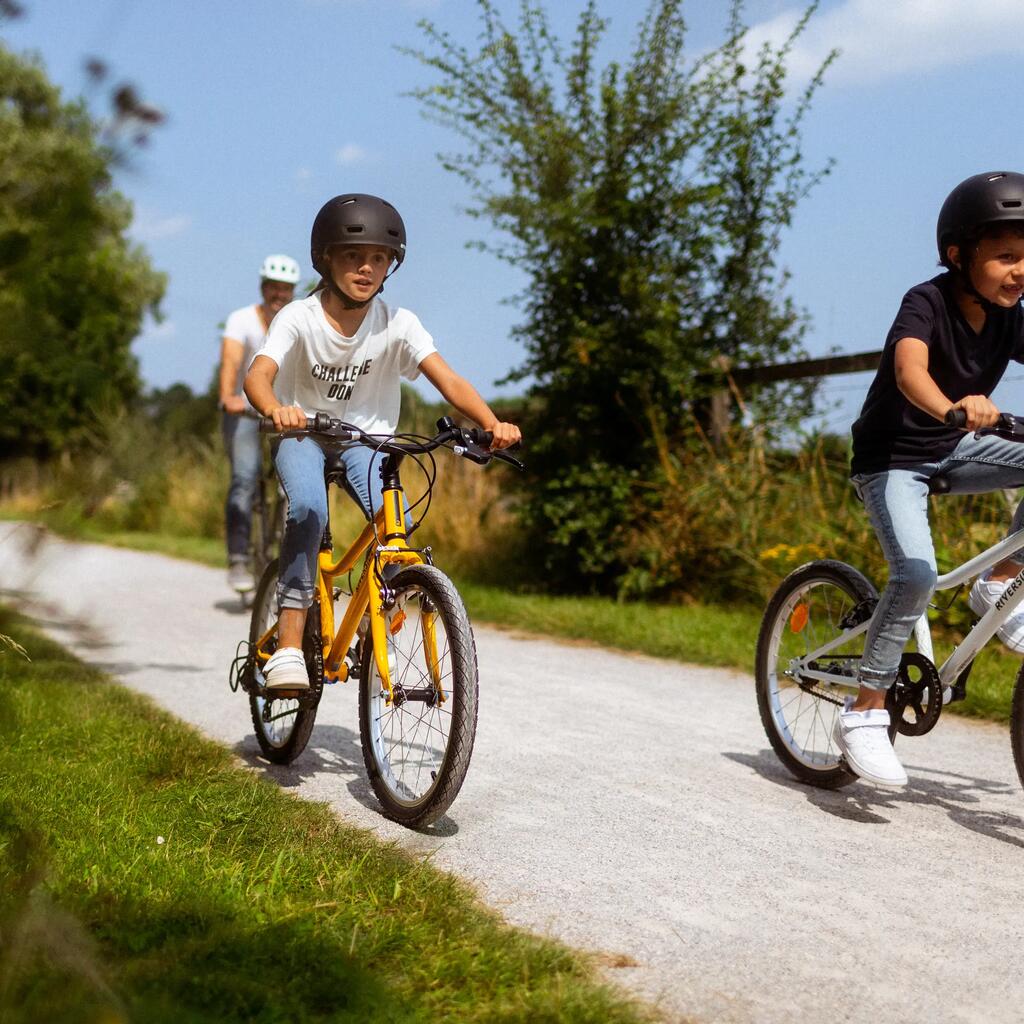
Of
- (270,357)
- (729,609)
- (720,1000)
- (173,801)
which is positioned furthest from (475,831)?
(729,609)

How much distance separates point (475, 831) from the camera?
3904mm

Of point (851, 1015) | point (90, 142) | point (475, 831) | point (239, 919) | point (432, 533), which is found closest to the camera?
point (90, 142)

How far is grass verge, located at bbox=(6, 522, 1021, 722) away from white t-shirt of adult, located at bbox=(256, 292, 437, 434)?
6.66 feet

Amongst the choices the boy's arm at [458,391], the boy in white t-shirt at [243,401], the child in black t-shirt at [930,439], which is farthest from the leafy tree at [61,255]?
the boy in white t-shirt at [243,401]

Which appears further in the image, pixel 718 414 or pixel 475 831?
pixel 718 414

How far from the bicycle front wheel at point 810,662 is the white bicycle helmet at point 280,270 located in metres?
4.85

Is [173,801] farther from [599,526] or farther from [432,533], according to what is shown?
[432,533]

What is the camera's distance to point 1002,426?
3816 mm

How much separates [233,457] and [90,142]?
7.82 meters

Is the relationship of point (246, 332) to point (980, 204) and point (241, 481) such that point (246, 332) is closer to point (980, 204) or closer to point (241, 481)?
point (241, 481)

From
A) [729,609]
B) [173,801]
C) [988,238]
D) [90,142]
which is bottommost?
[173,801]

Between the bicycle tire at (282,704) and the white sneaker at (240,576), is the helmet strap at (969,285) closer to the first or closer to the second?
the bicycle tire at (282,704)

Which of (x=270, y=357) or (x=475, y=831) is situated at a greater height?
(x=270, y=357)

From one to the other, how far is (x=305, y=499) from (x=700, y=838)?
1750mm
